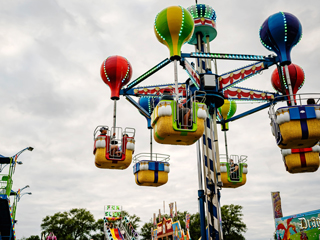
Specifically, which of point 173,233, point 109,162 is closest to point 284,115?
point 109,162

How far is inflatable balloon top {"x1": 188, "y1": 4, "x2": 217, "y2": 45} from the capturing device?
13.3 metres

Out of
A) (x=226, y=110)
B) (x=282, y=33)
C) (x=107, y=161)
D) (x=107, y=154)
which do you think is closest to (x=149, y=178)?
(x=107, y=161)

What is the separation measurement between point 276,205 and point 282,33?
22.7 metres

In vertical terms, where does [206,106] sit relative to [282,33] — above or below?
below

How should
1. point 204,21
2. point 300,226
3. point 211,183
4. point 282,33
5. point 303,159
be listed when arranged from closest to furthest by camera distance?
point 282,33
point 303,159
point 211,183
point 204,21
point 300,226

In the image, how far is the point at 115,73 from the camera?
12203mm

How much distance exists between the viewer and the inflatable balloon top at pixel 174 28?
9154 mm

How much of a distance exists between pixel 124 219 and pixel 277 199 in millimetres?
14645

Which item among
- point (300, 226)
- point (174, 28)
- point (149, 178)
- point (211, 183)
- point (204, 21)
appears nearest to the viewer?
point (174, 28)

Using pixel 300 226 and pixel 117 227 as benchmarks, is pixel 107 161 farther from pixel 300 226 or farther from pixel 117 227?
pixel 117 227

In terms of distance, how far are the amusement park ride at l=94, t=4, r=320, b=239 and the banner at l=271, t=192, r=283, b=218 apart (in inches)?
676

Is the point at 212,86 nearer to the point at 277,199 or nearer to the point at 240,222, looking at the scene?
the point at 277,199

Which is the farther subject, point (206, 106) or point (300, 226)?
point (300, 226)

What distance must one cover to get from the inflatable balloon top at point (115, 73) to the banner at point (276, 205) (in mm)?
22532
